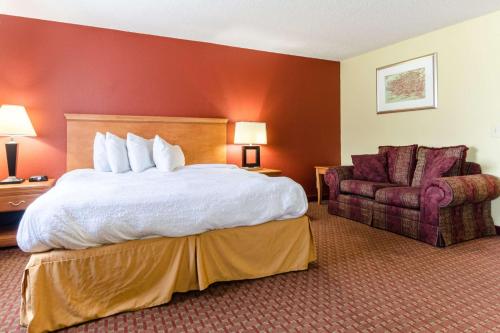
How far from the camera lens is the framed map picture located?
4.17m

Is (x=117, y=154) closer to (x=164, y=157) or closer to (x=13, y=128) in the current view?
(x=164, y=157)

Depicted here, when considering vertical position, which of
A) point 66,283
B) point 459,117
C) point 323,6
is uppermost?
point 323,6

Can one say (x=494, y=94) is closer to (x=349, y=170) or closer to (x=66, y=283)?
(x=349, y=170)

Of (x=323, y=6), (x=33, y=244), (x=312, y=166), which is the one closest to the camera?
(x=33, y=244)

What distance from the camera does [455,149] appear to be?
358 cm

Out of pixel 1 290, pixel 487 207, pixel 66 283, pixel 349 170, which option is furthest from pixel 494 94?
pixel 1 290

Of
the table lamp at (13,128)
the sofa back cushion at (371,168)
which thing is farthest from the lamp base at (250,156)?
the table lamp at (13,128)

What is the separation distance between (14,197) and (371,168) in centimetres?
411

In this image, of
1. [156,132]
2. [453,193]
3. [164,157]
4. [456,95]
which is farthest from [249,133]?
[456,95]

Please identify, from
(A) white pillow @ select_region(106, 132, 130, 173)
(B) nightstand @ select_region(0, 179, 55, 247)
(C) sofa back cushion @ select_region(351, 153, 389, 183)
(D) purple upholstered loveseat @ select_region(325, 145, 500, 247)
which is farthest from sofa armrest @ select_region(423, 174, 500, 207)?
(B) nightstand @ select_region(0, 179, 55, 247)

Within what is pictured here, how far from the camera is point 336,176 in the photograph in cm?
438

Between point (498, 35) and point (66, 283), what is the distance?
182 inches

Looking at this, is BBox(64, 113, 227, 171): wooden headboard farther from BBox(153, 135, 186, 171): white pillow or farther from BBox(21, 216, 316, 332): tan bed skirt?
BBox(21, 216, 316, 332): tan bed skirt

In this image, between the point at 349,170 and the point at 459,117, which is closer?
the point at 459,117
